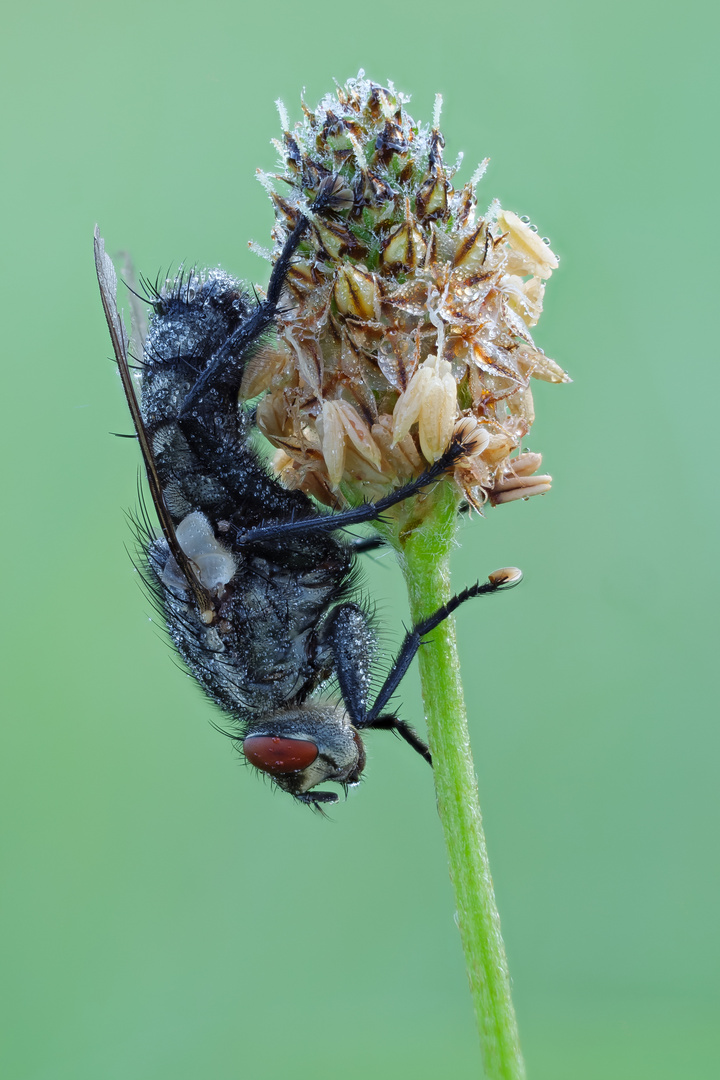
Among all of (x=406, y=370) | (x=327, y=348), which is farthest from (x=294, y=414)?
(x=406, y=370)

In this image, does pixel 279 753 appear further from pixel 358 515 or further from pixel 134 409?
pixel 134 409

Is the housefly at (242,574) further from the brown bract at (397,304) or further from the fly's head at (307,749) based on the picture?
the brown bract at (397,304)

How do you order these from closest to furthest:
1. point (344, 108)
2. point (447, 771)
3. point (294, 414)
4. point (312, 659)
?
1. point (447, 771)
2. point (344, 108)
3. point (294, 414)
4. point (312, 659)

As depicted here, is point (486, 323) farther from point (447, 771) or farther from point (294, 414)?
point (447, 771)

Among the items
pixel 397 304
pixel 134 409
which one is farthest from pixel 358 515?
pixel 134 409

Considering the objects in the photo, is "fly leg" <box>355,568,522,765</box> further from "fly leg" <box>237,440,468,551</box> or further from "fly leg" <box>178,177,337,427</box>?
"fly leg" <box>178,177,337,427</box>

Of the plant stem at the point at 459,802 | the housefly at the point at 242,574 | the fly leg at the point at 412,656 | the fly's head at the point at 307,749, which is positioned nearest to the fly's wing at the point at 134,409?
the housefly at the point at 242,574

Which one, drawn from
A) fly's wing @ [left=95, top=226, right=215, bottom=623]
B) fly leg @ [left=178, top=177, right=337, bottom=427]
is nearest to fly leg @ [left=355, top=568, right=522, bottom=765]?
fly's wing @ [left=95, top=226, right=215, bottom=623]
